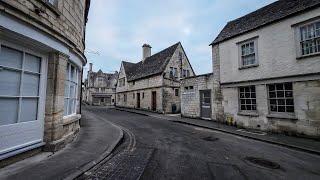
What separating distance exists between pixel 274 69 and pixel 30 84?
37.1 feet

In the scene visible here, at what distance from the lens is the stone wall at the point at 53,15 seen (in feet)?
14.1

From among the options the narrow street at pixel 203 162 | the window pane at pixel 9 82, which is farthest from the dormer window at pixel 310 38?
the window pane at pixel 9 82

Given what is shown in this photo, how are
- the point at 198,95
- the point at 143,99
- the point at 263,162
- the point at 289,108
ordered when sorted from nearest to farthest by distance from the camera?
the point at 263,162, the point at 289,108, the point at 198,95, the point at 143,99

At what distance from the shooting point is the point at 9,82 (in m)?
4.63

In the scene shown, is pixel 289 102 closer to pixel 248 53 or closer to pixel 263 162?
pixel 248 53

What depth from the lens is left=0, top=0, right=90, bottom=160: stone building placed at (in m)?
4.43

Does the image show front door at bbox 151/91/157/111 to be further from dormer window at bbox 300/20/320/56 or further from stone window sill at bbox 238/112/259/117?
dormer window at bbox 300/20/320/56

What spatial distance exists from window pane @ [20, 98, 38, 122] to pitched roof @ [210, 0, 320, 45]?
11977 millimetres

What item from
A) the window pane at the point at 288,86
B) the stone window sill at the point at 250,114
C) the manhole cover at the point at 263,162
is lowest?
the manhole cover at the point at 263,162

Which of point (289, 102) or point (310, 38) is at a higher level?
point (310, 38)

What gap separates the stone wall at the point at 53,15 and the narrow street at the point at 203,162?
403 cm

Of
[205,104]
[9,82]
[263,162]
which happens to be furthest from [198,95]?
[9,82]

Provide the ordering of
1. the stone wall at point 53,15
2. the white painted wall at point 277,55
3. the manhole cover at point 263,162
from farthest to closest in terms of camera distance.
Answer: the white painted wall at point 277,55
the manhole cover at point 263,162
the stone wall at point 53,15

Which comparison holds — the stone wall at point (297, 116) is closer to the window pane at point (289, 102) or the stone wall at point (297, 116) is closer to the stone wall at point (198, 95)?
the window pane at point (289, 102)
